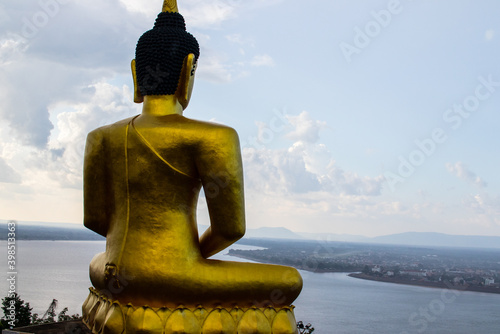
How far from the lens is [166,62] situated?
15.4ft

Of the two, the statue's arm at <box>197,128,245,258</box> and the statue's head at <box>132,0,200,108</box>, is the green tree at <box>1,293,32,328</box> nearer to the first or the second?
the statue's head at <box>132,0,200,108</box>

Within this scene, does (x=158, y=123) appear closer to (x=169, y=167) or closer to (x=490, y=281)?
(x=169, y=167)

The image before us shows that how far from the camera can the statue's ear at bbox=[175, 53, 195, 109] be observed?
4684 mm

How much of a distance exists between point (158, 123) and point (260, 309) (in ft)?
5.65

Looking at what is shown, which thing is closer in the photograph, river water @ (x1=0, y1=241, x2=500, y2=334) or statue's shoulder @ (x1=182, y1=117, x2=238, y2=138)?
statue's shoulder @ (x1=182, y1=117, x2=238, y2=138)

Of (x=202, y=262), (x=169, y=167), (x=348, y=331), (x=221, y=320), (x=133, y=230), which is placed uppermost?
(x=169, y=167)

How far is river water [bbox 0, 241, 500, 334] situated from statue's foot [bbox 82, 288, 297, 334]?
1862 centimetres

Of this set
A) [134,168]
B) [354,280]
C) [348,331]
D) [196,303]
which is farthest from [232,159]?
[354,280]

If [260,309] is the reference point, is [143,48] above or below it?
above

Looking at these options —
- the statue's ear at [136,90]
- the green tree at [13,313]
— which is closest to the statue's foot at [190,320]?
the statue's ear at [136,90]

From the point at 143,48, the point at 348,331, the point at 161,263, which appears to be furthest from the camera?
the point at 348,331

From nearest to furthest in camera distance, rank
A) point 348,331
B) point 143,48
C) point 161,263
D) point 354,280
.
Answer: point 161,263
point 143,48
point 348,331
point 354,280

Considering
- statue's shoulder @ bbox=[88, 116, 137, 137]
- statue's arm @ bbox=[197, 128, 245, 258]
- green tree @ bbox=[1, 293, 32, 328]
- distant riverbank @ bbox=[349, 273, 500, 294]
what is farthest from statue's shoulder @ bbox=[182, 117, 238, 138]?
distant riverbank @ bbox=[349, 273, 500, 294]

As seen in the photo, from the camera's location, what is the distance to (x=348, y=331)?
92.2ft
